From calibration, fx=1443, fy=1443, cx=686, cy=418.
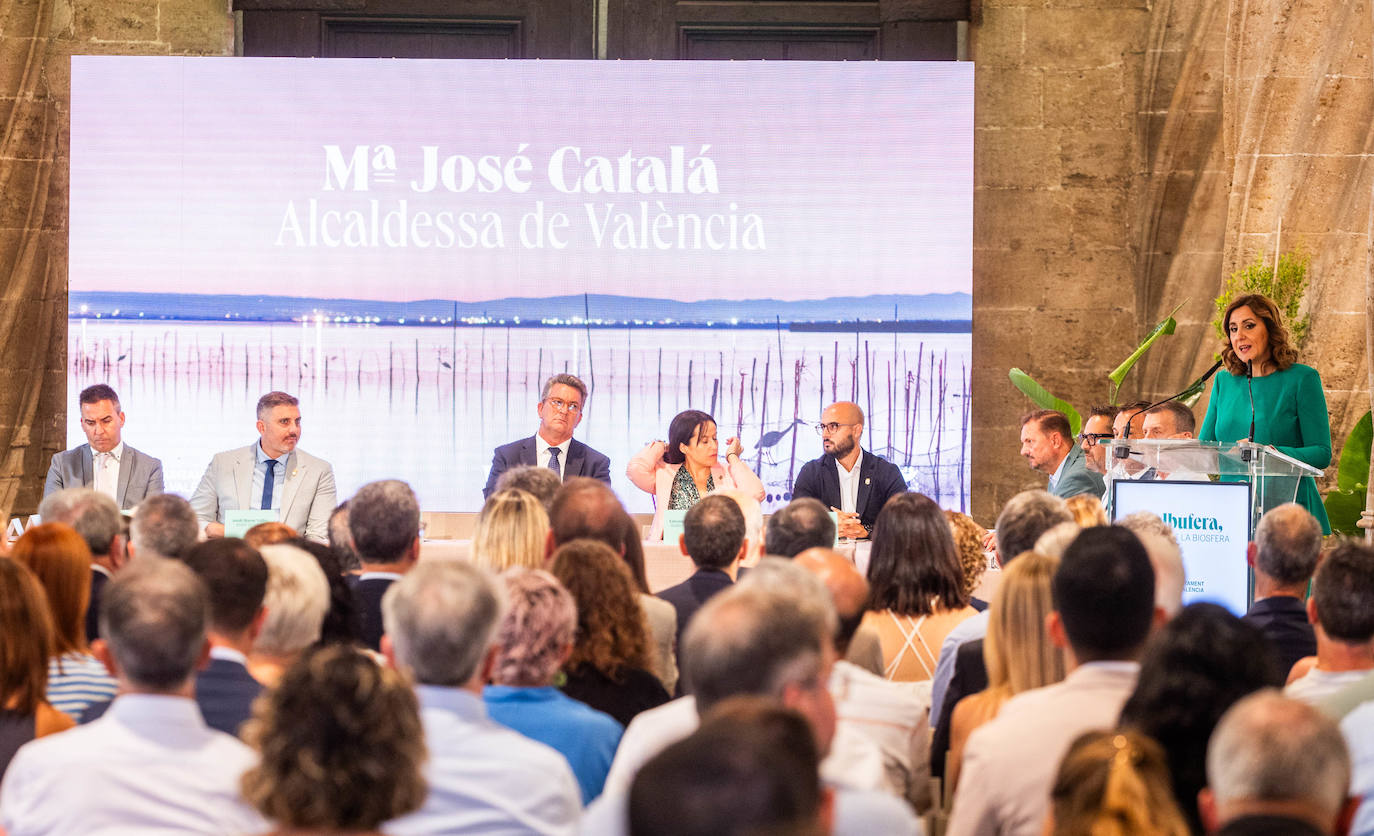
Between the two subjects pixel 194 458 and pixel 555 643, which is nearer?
pixel 555 643

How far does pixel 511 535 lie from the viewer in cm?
355

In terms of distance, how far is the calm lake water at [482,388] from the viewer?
731 cm

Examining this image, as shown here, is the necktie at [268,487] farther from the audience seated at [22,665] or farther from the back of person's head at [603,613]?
the audience seated at [22,665]

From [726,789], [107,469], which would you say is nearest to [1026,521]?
[726,789]

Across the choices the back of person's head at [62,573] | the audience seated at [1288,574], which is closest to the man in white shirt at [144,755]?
the back of person's head at [62,573]

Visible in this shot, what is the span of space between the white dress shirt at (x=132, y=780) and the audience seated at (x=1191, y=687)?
1236 millimetres

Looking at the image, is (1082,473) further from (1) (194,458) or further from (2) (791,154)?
(1) (194,458)

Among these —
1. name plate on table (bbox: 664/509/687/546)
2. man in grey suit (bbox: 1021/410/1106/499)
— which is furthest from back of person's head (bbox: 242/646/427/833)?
man in grey suit (bbox: 1021/410/1106/499)

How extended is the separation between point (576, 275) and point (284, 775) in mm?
5865

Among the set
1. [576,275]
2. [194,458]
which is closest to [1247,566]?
[576,275]

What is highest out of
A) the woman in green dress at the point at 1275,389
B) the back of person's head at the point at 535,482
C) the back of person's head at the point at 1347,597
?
the woman in green dress at the point at 1275,389

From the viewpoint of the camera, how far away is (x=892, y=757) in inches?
105

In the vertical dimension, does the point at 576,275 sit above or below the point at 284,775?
above

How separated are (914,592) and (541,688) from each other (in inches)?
56.9
